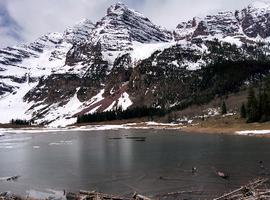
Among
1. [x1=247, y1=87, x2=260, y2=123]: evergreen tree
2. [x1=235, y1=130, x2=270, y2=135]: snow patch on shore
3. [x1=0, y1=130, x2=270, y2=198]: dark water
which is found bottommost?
[x1=0, y1=130, x2=270, y2=198]: dark water

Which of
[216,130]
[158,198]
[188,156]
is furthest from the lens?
[216,130]

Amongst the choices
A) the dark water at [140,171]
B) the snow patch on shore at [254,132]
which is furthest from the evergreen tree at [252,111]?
the dark water at [140,171]

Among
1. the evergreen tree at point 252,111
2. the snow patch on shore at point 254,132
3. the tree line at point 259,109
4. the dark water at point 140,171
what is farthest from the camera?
the evergreen tree at point 252,111

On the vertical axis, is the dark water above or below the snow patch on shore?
below

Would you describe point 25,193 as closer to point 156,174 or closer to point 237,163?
point 156,174

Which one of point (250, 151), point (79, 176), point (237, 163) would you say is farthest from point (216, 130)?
point (79, 176)

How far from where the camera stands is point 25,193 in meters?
54.8

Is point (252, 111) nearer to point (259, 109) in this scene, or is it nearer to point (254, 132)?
point (259, 109)

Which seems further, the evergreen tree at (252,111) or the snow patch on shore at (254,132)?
the evergreen tree at (252,111)

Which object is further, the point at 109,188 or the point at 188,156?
the point at 188,156

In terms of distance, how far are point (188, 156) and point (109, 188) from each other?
33.5 meters

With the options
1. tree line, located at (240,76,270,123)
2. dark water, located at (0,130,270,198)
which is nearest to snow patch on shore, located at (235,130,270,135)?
tree line, located at (240,76,270,123)

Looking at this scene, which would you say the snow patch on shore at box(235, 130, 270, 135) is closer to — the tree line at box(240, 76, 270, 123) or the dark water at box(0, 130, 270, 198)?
the tree line at box(240, 76, 270, 123)

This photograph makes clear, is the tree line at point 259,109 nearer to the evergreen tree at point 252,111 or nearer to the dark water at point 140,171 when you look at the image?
the evergreen tree at point 252,111
